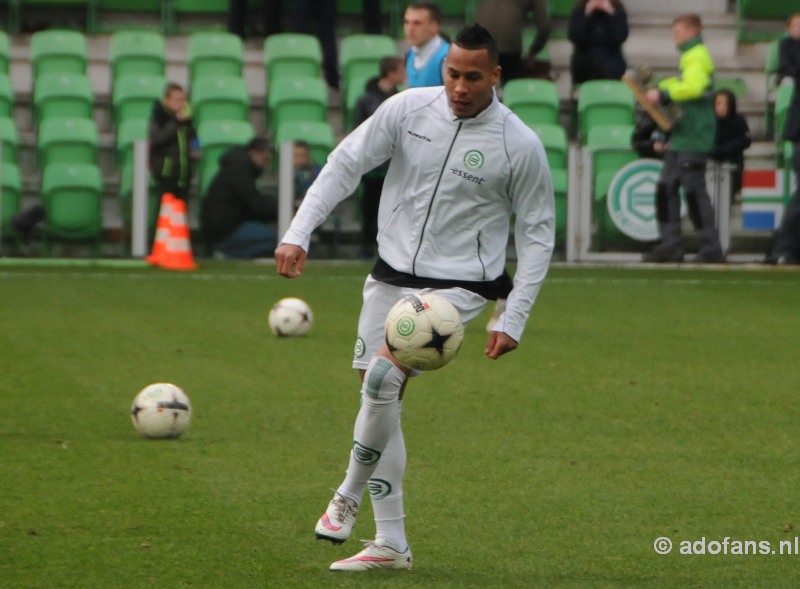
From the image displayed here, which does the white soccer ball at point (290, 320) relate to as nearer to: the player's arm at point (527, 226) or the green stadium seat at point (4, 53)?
the player's arm at point (527, 226)

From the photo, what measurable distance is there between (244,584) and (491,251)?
1.40m

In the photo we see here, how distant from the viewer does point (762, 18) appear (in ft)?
76.1

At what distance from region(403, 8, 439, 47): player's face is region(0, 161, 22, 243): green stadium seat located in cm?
764

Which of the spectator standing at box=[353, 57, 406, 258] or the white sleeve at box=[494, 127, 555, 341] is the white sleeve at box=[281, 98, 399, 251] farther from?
the spectator standing at box=[353, 57, 406, 258]

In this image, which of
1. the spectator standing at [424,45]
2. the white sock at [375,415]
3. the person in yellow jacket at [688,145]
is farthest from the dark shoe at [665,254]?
the white sock at [375,415]

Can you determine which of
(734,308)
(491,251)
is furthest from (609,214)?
(491,251)

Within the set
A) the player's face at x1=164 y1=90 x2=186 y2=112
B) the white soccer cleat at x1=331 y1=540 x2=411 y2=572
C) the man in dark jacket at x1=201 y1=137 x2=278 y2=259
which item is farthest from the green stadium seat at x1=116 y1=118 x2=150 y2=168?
the white soccer cleat at x1=331 y1=540 x2=411 y2=572

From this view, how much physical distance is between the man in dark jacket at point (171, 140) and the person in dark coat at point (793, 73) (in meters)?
6.41

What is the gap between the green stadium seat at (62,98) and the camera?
19.9 meters

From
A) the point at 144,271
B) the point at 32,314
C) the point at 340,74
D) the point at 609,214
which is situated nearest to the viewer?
the point at 32,314

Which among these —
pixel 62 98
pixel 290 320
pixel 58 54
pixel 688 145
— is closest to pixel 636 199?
pixel 688 145

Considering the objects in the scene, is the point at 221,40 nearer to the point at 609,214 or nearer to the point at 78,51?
the point at 78,51

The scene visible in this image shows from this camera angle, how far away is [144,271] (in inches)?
671
